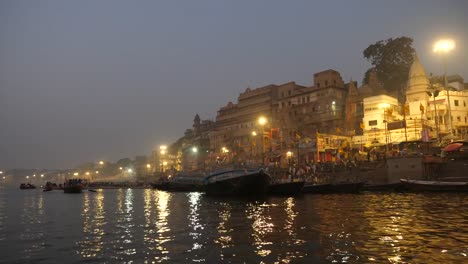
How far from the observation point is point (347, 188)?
135 ft

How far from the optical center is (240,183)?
39.9 m

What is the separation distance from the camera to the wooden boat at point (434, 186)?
1388 inches

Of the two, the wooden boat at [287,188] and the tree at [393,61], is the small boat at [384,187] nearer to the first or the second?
the wooden boat at [287,188]

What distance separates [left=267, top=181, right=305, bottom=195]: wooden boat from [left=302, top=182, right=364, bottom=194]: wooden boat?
208 cm

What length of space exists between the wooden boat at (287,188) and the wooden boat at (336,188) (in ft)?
6.82

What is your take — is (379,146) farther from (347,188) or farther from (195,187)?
(195,187)

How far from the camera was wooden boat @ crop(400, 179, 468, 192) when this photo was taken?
35250 mm

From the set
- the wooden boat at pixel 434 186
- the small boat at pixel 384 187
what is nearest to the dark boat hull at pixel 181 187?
the small boat at pixel 384 187

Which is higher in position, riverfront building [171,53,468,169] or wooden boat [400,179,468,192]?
riverfront building [171,53,468,169]

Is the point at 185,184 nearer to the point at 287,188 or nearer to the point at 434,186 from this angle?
the point at 287,188

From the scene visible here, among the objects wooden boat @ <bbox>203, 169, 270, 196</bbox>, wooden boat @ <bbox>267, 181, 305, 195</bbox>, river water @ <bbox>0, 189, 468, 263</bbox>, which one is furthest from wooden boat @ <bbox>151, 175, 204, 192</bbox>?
river water @ <bbox>0, 189, 468, 263</bbox>

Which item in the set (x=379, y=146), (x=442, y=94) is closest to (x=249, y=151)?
(x=379, y=146)

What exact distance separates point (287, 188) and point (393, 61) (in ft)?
172

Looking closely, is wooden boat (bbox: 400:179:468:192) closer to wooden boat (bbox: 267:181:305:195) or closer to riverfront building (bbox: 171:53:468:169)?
wooden boat (bbox: 267:181:305:195)
